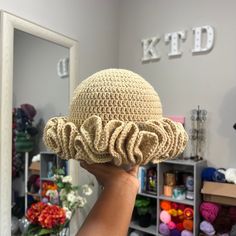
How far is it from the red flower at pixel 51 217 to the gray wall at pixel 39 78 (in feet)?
1.23

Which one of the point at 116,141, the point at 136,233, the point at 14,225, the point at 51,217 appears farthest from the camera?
the point at 136,233

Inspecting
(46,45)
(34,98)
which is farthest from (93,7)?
(34,98)

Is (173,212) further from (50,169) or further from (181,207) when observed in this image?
(50,169)

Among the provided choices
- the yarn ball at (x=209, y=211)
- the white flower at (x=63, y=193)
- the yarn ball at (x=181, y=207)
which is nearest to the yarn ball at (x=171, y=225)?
the yarn ball at (x=181, y=207)

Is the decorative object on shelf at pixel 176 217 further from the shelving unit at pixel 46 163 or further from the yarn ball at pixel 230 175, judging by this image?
the shelving unit at pixel 46 163

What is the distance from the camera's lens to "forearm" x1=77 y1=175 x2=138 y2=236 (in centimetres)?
43

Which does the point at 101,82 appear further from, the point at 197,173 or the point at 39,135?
the point at 197,173

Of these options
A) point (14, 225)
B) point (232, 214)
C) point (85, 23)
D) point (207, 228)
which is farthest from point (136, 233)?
point (85, 23)

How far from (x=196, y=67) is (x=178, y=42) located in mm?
235

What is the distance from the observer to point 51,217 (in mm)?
1229

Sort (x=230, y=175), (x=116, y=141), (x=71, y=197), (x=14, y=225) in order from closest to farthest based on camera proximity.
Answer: (x=116, y=141) < (x=14, y=225) < (x=71, y=197) < (x=230, y=175)

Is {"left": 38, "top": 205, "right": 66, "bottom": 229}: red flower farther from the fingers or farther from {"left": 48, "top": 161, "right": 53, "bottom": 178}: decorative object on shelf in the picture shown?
the fingers

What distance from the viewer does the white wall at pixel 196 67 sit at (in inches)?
69.2

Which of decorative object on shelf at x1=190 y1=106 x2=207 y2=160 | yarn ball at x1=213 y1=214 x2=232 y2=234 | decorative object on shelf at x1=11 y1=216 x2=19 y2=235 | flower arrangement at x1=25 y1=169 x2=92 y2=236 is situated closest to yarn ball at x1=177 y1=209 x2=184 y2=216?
yarn ball at x1=213 y1=214 x2=232 y2=234
